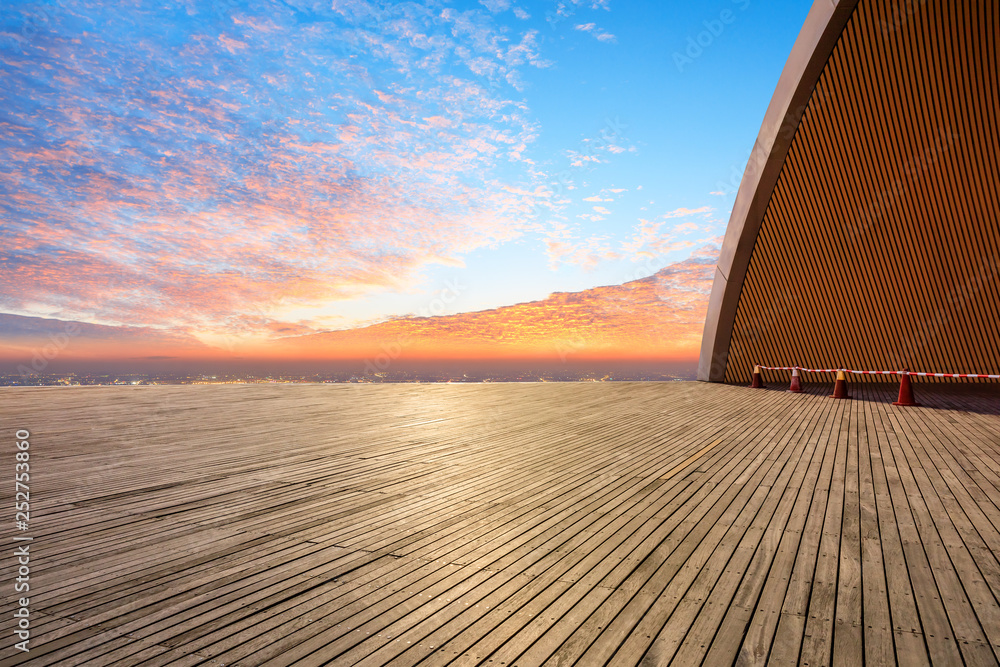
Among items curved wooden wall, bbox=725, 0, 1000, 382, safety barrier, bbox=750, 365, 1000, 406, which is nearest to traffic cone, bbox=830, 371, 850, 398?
safety barrier, bbox=750, 365, 1000, 406

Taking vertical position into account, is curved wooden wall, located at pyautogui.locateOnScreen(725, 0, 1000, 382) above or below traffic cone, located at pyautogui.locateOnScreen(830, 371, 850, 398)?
above

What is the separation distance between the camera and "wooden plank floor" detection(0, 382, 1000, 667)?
232 centimetres

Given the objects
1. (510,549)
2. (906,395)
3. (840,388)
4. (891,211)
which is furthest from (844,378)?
(510,549)

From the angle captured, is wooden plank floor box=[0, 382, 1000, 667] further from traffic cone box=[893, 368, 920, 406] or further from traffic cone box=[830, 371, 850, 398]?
traffic cone box=[830, 371, 850, 398]

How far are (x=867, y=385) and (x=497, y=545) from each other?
17455mm

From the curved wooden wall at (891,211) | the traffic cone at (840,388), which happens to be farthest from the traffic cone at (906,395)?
the curved wooden wall at (891,211)

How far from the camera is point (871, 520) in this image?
392 cm

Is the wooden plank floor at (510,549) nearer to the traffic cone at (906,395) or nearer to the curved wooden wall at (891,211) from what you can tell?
the traffic cone at (906,395)

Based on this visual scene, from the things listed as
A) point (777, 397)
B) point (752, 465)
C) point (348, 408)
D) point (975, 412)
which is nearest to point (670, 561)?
point (752, 465)

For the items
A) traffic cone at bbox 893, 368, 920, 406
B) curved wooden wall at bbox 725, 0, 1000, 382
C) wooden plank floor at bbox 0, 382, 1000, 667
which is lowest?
wooden plank floor at bbox 0, 382, 1000, 667

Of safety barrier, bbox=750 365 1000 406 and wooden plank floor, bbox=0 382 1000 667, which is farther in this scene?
safety barrier, bbox=750 365 1000 406

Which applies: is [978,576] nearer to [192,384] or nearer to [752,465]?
[752,465]

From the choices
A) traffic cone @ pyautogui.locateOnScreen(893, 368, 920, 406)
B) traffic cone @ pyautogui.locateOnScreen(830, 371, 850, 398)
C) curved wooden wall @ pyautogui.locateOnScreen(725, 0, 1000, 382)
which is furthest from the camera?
traffic cone @ pyautogui.locateOnScreen(830, 371, 850, 398)

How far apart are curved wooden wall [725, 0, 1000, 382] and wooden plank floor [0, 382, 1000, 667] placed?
959 cm
